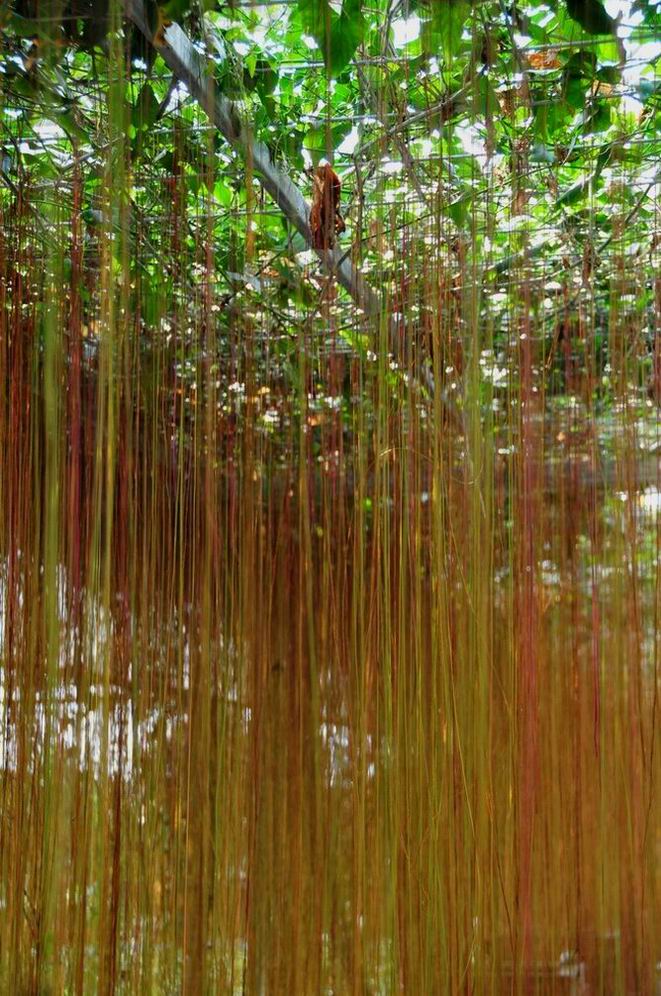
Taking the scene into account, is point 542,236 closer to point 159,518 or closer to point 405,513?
point 405,513

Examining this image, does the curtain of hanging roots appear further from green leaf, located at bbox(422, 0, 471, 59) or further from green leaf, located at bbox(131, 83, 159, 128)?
green leaf, located at bbox(422, 0, 471, 59)

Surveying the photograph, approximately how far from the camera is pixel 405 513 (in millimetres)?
1503

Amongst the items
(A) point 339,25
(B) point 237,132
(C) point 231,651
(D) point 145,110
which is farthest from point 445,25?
(C) point 231,651

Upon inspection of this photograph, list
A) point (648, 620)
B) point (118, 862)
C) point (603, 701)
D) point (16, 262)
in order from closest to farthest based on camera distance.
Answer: point (118, 862) < point (16, 262) < point (603, 701) < point (648, 620)

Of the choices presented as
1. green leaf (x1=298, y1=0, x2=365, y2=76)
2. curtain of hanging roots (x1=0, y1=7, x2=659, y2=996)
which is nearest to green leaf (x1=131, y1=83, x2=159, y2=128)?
curtain of hanging roots (x1=0, y1=7, x2=659, y2=996)

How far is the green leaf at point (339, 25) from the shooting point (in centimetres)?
139

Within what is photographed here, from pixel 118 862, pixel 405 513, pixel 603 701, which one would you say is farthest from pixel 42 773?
pixel 603 701

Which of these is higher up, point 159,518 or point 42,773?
point 159,518

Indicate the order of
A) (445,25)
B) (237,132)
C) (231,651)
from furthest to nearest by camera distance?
1. (231,651)
2. (237,132)
3. (445,25)

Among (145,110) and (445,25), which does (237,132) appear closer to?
(145,110)

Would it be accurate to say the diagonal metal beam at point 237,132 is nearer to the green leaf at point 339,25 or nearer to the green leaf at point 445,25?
the green leaf at point 339,25

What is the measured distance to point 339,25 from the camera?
140cm

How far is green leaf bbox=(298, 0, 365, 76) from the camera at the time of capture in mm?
1391

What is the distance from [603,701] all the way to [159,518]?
0.88 metres
